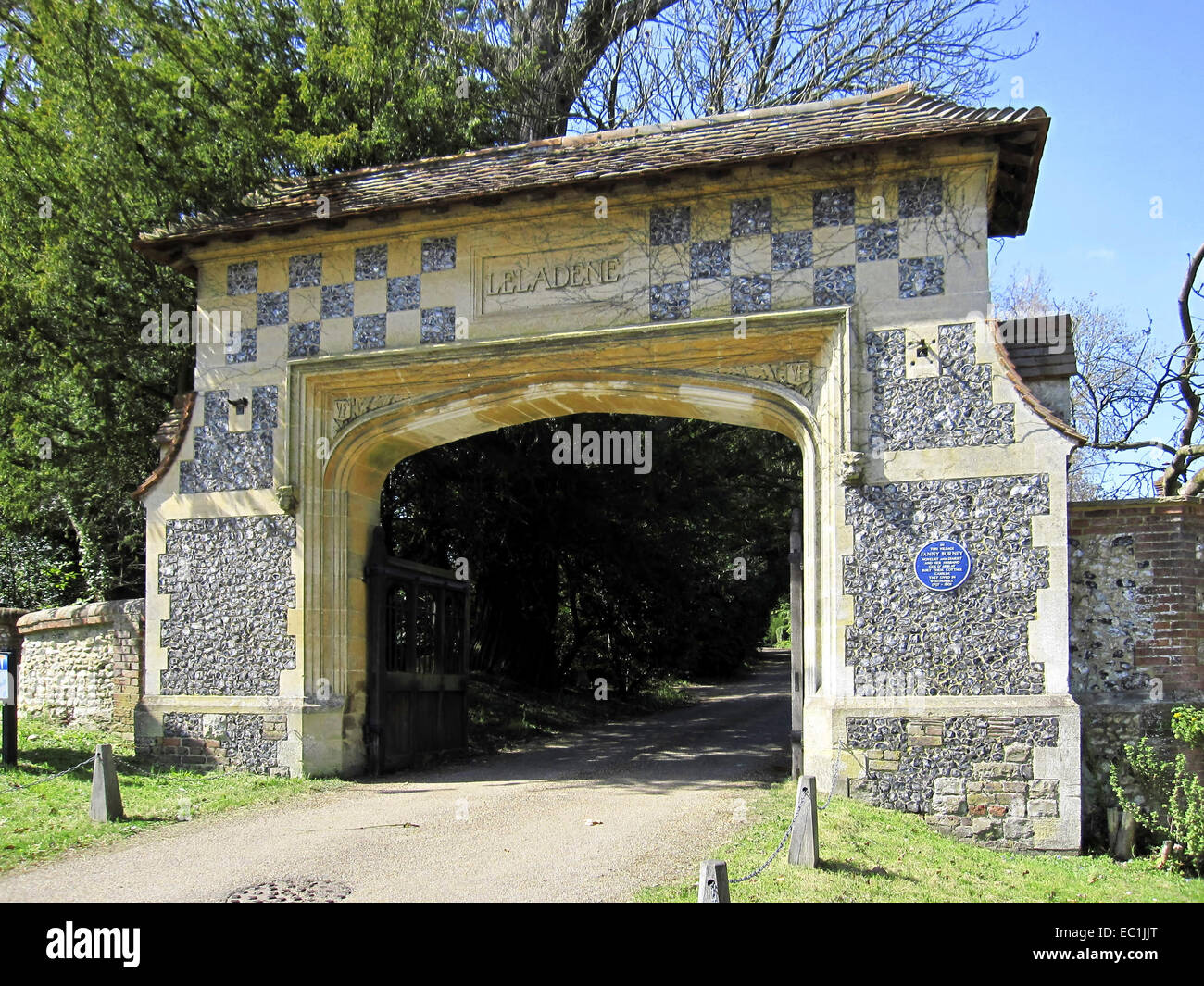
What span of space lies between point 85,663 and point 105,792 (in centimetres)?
479

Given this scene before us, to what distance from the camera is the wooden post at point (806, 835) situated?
6.39 meters

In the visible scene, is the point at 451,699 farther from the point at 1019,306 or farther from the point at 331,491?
the point at 1019,306

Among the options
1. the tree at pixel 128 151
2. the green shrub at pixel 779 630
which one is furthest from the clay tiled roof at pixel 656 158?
the green shrub at pixel 779 630

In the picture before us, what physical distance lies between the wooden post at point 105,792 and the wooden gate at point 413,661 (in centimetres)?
310

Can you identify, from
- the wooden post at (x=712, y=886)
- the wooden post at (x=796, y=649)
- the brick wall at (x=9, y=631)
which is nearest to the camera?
the wooden post at (x=712, y=886)

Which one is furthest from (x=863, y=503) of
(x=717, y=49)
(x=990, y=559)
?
(x=717, y=49)

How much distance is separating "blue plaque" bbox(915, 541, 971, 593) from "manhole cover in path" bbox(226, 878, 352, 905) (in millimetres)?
5071

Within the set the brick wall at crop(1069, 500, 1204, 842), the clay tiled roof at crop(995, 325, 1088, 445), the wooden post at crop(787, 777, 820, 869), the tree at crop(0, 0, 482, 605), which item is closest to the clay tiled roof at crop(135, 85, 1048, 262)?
the tree at crop(0, 0, 482, 605)

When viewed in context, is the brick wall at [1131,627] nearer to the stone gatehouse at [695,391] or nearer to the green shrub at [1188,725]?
the green shrub at [1188,725]

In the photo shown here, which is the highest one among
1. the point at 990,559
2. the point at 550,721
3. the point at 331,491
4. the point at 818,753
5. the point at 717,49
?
the point at 717,49

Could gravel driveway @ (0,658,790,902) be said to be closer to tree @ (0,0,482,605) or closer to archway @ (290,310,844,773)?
archway @ (290,310,844,773)

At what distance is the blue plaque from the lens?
27.8 ft
